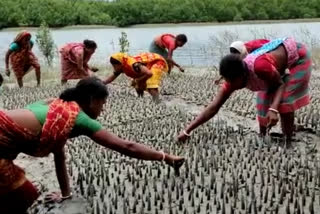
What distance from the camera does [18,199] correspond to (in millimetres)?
3471

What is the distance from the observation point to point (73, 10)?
1539 inches

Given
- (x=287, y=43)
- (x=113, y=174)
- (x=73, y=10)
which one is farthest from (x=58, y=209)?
(x=73, y=10)

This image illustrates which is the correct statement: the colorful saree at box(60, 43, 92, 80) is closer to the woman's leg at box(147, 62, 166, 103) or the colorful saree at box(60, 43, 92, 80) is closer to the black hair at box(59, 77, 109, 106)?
the woman's leg at box(147, 62, 166, 103)

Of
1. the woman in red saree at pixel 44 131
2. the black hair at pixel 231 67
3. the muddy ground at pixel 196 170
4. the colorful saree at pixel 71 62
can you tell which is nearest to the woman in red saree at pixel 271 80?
the black hair at pixel 231 67

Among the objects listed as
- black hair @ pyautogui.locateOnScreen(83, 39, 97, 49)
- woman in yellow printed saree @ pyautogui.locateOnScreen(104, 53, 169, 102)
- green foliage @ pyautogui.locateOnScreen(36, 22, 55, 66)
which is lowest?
woman in yellow printed saree @ pyautogui.locateOnScreen(104, 53, 169, 102)

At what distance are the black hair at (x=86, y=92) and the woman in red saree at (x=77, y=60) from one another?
630cm

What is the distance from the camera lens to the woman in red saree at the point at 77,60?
988 cm

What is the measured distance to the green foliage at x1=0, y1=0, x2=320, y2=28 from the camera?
38938 mm

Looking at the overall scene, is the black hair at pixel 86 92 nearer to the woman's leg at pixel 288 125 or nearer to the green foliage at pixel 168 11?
the woman's leg at pixel 288 125

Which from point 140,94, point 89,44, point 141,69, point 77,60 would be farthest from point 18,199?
point 77,60

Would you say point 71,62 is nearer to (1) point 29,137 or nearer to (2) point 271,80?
(2) point 271,80

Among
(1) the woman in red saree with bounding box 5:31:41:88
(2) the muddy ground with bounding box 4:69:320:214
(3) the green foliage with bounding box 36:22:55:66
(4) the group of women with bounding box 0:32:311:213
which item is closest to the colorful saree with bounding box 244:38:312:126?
(4) the group of women with bounding box 0:32:311:213

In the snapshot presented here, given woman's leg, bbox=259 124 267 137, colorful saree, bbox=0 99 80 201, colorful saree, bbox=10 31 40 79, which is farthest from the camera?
colorful saree, bbox=10 31 40 79

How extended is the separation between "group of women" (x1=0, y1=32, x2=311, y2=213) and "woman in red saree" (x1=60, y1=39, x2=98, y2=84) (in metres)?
1.64
